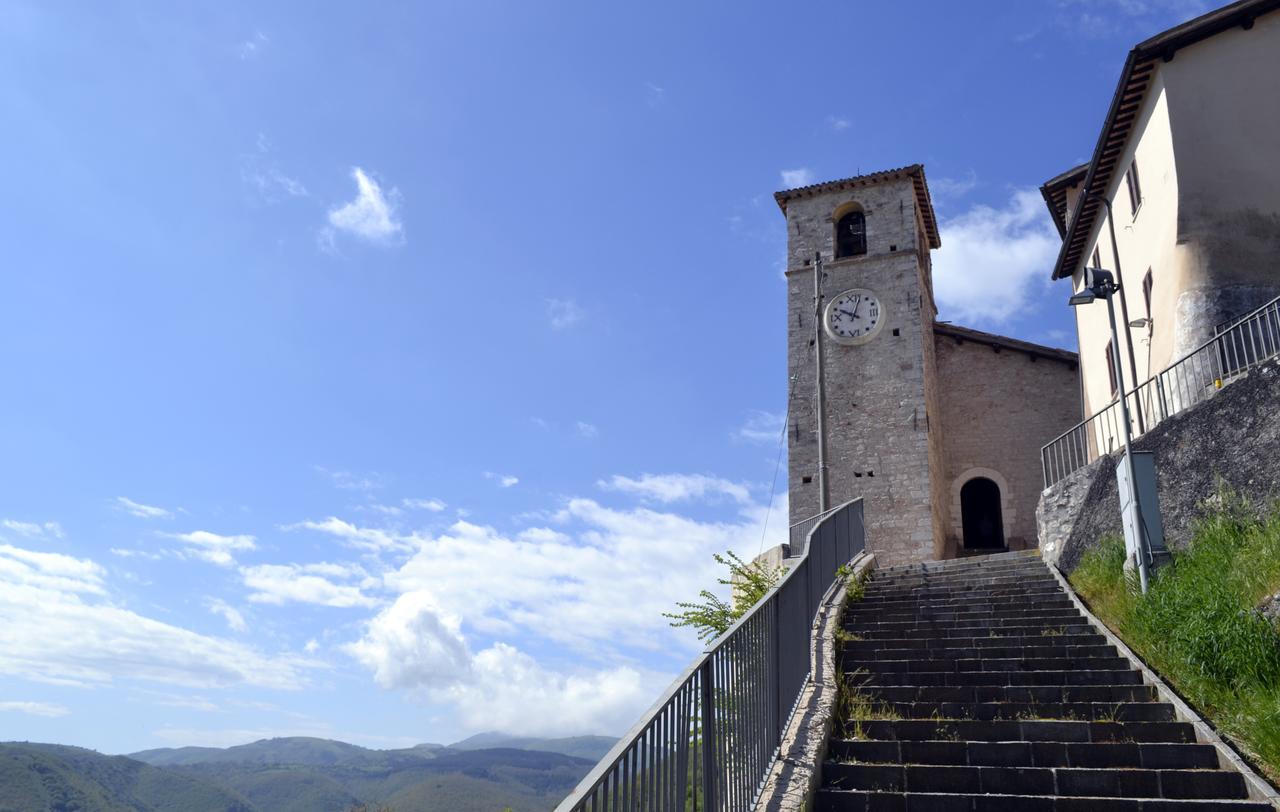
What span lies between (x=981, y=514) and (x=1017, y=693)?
16.7 metres

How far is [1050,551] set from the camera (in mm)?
14438

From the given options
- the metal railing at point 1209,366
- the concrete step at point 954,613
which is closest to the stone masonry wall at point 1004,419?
the metal railing at point 1209,366

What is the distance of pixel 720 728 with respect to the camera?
17.2 feet

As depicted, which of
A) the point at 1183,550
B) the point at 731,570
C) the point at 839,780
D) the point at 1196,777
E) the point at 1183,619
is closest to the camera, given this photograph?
the point at 1196,777

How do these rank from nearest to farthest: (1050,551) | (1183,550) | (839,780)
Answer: (839,780)
(1183,550)
(1050,551)

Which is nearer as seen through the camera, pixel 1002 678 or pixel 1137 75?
pixel 1002 678

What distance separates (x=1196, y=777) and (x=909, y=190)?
19.6m

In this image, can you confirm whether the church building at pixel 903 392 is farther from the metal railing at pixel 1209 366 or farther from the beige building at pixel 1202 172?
the beige building at pixel 1202 172

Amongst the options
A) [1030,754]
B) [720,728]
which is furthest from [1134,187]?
[720,728]

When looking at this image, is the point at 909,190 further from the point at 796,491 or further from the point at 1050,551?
the point at 1050,551

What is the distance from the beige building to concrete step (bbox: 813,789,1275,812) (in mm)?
8630

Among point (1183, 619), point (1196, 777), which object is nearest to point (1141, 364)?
point (1183, 619)

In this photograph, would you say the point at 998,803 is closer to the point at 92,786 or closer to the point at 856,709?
the point at 856,709

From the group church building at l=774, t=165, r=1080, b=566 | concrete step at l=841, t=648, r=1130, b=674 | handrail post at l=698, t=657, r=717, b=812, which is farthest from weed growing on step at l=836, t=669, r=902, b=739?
church building at l=774, t=165, r=1080, b=566
